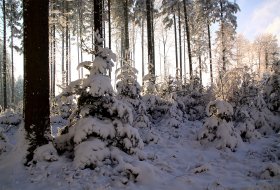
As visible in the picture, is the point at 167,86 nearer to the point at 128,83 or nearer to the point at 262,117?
the point at 128,83

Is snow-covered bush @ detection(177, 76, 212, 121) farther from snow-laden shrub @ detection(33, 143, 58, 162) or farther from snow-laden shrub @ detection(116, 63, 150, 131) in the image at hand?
snow-laden shrub @ detection(33, 143, 58, 162)

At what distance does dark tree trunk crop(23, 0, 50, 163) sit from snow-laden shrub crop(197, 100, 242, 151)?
215 inches

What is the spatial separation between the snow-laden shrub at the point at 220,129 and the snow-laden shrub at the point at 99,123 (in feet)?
11.4

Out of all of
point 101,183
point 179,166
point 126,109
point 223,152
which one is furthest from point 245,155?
point 101,183

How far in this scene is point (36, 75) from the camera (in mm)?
7543

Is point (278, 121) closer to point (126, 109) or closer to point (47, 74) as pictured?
point (126, 109)

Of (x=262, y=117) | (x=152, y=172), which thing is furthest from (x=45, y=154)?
(x=262, y=117)

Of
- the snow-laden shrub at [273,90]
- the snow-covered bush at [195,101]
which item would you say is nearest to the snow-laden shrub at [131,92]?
the snow-covered bush at [195,101]

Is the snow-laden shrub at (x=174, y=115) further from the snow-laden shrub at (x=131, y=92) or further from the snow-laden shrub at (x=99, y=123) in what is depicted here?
the snow-laden shrub at (x=99, y=123)

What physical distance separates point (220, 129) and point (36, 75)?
6.18m

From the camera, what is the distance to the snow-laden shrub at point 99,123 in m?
7.36

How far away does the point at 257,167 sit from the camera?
855cm

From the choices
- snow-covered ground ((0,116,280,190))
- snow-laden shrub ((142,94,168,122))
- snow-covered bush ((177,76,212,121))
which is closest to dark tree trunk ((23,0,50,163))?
snow-covered ground ((0,116,280,190))

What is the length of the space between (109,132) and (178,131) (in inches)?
207
